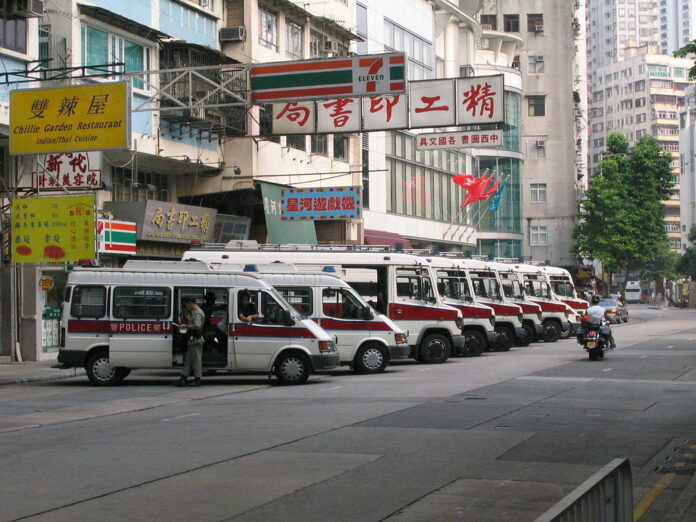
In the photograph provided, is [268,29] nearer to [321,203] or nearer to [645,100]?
[321,203]

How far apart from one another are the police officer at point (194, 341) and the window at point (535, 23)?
208 ft

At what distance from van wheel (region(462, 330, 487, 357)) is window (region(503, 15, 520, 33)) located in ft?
179

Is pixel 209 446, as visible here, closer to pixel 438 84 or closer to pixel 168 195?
pixel 438 84

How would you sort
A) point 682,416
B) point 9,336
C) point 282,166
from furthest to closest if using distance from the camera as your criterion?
point 282,166 → point 9,336 → point 682,416

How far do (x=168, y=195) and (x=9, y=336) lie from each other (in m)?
7.95

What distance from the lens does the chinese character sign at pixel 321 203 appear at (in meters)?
32.1

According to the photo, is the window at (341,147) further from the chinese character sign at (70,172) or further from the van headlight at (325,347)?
the van headlight at (325,347)

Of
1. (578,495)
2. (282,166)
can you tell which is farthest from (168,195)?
(578,495)

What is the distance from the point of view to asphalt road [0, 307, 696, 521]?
8273mm

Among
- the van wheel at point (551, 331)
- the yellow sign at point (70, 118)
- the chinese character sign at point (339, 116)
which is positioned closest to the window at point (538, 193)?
the van wheel at point (551, 331)

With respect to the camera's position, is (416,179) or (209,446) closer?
(209,446)

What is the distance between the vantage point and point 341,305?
22.1m

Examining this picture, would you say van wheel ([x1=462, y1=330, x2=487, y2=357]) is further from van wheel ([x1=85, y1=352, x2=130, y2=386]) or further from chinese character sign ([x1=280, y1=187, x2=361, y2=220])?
van wheel ([x1=85, y1=352, x2=130, y2=386])

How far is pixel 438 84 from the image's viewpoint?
71.4ft
